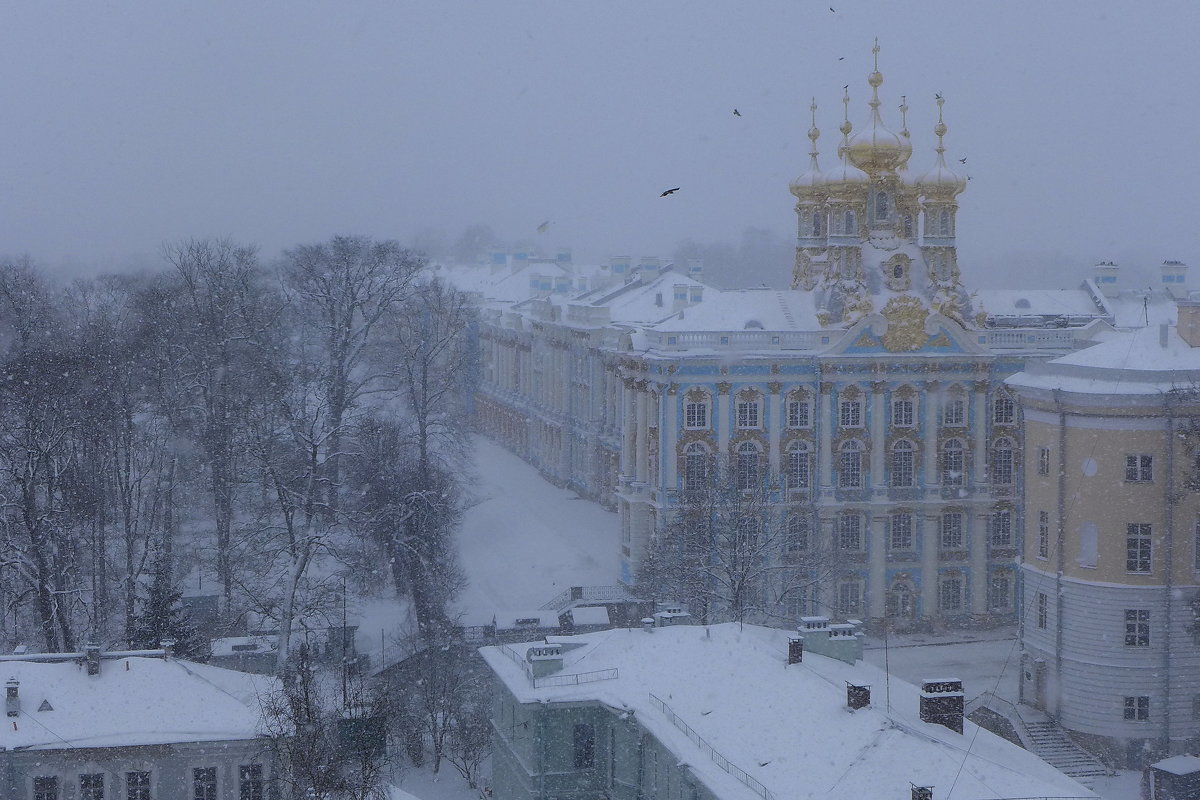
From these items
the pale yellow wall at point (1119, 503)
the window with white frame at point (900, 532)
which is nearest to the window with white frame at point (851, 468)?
the window with white frame at point (900, 532)

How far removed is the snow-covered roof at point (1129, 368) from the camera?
31.9 m

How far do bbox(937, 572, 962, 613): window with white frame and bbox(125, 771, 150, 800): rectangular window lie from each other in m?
25.0

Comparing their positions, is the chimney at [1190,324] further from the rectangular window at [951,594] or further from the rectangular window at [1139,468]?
the rectangular window at [951,594]

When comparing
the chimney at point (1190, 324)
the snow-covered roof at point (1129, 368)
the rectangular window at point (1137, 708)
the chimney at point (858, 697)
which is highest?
the chimney at point (1190, 324)

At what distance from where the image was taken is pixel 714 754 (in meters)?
19.7

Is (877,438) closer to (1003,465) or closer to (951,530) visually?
(951,530)

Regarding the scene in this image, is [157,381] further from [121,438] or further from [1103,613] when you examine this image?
[1103,613]

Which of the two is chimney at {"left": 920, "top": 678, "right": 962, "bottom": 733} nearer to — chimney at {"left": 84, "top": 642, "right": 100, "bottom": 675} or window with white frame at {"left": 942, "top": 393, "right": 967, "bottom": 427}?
chimney at {"left": 84, "top": 642, "right": 100, "bottom": 675}

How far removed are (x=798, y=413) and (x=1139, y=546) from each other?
11.5 m

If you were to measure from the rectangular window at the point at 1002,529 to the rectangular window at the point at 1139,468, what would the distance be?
1078cm

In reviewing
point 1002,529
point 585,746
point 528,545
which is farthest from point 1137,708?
point 528,545

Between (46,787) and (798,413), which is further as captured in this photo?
(798,413)

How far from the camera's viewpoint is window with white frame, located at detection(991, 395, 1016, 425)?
42.4m

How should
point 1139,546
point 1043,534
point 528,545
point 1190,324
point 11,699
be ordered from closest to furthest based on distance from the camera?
point 11,699, point 1139,546, point 1190,324, point 1043,534, point 528,545
